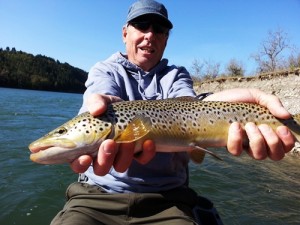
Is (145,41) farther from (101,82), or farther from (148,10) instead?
(101,82)

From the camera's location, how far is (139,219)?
3314 mm

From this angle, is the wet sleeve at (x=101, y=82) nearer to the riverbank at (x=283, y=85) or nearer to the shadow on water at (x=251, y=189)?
the shadow on water at (x=251, y=189)

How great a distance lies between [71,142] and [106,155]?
1.12 feet

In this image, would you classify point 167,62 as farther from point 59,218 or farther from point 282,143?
point 59,218

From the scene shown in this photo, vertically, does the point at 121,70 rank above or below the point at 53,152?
above

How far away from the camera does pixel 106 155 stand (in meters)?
2.73


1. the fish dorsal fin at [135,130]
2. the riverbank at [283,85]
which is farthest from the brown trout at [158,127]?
the riverbank at [283,85]

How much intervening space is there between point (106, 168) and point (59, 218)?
0.82 metres

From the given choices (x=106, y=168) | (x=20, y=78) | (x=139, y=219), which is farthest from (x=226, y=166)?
(x=20, y=78)

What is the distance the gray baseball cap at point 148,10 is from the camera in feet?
12.8

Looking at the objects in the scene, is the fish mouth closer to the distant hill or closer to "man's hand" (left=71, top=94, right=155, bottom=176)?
"man's hand" (left=71, top=94, right=155, bottom=176)

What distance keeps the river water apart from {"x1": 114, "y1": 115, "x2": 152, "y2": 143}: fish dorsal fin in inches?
143

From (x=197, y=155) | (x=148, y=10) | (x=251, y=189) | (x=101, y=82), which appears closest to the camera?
(x=197, y=155)

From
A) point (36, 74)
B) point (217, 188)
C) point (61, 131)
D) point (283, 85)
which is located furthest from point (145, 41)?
point (36, 74)
